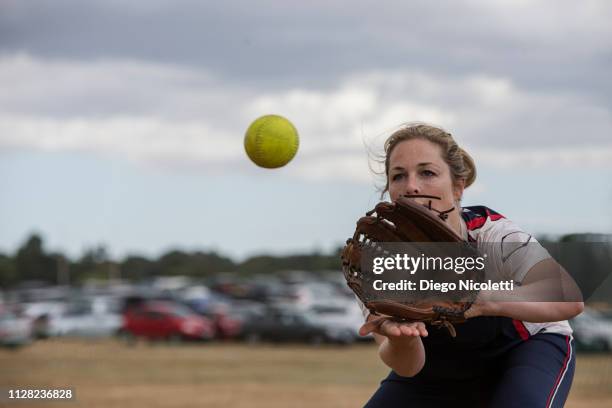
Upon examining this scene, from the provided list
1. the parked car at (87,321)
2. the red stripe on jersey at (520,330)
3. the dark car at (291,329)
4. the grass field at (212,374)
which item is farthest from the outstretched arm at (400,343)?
the parked car at (87,321)

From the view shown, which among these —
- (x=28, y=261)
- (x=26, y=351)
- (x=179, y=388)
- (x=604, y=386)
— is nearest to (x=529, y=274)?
(x=179, y=388)

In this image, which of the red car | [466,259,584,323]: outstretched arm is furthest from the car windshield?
[466,259,584,323]: outstretched arm

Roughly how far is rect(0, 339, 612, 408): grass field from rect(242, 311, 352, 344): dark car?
0.40m

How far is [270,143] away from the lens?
4.93 metres

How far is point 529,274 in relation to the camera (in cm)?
351

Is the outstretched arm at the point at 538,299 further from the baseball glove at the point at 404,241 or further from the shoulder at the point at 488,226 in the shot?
the shoulder at the point at 488,226

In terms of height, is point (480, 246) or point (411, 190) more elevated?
point (411, 190)

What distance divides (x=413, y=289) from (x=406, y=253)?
0.53 ft

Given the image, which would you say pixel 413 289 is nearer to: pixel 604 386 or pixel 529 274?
pixel 529 274

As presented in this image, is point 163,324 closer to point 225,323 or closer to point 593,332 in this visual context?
point 225,323

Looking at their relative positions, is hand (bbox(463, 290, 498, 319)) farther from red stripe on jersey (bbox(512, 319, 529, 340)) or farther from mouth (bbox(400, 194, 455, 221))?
red stripe on jersey (bbox(512, 319, 529, 340))

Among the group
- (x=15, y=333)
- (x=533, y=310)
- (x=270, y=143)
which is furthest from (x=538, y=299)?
(x=15, y=333)

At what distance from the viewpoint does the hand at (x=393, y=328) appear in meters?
3.34

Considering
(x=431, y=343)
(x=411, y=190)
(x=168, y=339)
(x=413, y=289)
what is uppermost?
(x=411, y=190)
